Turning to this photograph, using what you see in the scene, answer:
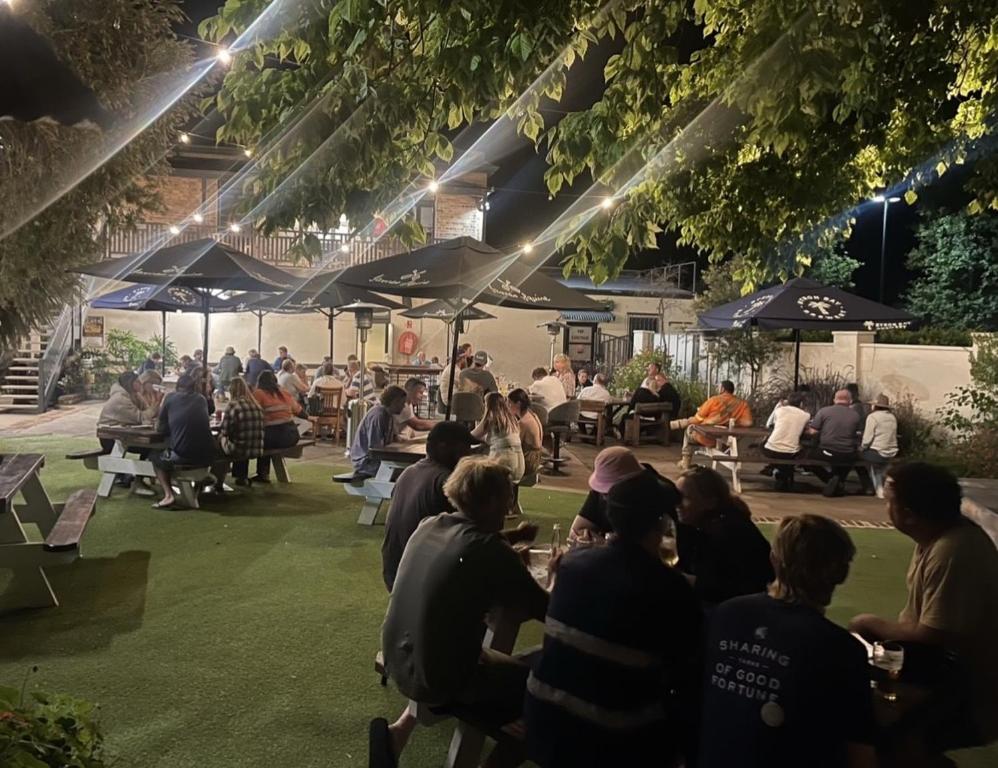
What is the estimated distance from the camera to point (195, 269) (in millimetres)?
9008

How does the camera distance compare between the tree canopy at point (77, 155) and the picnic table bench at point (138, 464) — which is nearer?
the tree canopy at point (77, 155)

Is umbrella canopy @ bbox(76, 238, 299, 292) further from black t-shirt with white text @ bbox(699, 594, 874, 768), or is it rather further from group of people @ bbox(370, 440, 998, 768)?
black t-shirt with white text @ bbox(699, 594, 874, 768)

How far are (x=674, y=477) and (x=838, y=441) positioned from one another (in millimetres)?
2145

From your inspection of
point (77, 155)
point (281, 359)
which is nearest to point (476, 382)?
point (77, 155)

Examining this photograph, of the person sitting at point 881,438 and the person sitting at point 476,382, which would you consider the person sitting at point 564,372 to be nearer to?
the person sitting at point 476,382

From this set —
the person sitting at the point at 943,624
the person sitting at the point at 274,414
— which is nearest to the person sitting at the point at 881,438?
the person sitting at the point at 274,414

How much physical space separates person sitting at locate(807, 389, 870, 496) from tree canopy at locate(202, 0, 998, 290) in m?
3.40

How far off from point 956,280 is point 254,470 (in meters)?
19.0

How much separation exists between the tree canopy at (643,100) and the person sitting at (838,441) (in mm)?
3399

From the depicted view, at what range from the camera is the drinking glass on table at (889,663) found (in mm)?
Result: 2684

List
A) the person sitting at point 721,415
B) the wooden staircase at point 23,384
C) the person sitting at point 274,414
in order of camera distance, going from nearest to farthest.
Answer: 1. the person sitting at point 274,414
2. the person sitting at point 721,415
3. the wooden staircase at point 23,384

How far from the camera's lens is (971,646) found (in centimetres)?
281

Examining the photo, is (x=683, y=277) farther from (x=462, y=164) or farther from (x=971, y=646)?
(x=971, y=646)

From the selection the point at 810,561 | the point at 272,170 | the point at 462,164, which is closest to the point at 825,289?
the point at 272,170
